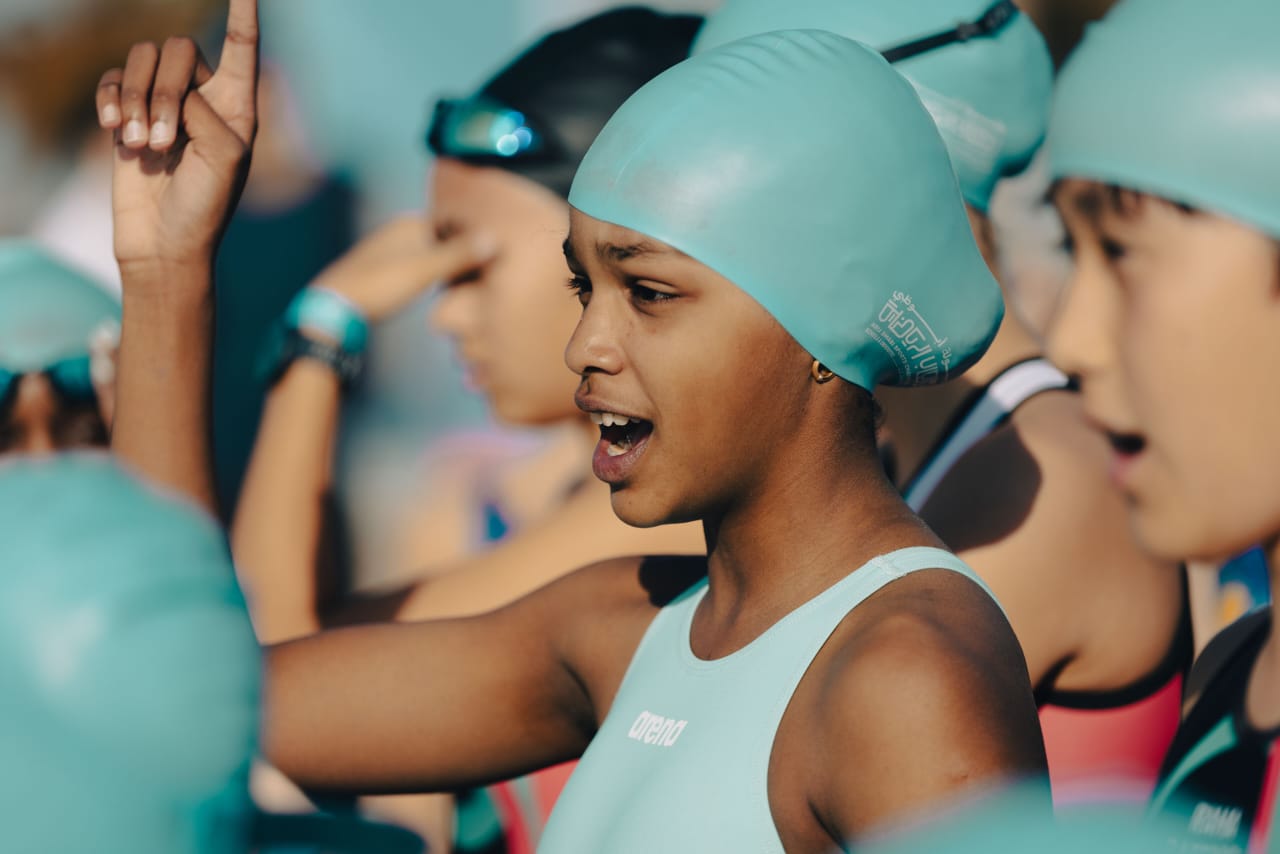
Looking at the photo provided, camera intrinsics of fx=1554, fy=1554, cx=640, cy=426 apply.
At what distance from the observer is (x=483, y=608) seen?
11.5 feet

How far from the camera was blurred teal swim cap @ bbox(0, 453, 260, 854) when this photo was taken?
1.47 metres

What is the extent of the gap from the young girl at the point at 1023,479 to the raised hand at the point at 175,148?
3.19 feet

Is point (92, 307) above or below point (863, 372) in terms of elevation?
below

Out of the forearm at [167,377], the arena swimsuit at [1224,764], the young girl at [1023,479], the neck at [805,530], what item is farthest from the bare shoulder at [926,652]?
the forearm at [167,377]

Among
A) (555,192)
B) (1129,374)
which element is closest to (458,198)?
(555,192)

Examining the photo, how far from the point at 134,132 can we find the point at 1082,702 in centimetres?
202

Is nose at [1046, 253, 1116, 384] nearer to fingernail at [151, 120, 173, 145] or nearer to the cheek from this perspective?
the cheek

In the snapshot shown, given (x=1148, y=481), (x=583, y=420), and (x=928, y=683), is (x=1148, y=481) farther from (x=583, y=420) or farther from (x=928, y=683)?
(x=583, y=420)

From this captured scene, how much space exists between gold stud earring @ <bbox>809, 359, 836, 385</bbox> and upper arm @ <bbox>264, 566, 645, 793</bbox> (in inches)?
25.4

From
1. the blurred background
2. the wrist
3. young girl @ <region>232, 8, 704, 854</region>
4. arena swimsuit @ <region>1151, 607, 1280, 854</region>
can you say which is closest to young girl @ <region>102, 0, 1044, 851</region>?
arena swimsuit @ <region>1151, 607, 1280, 854</region>

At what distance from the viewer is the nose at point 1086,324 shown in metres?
2.65

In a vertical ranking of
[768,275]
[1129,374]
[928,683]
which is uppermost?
[768,275]

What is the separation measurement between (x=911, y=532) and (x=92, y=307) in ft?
8.74

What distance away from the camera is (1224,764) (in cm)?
255
